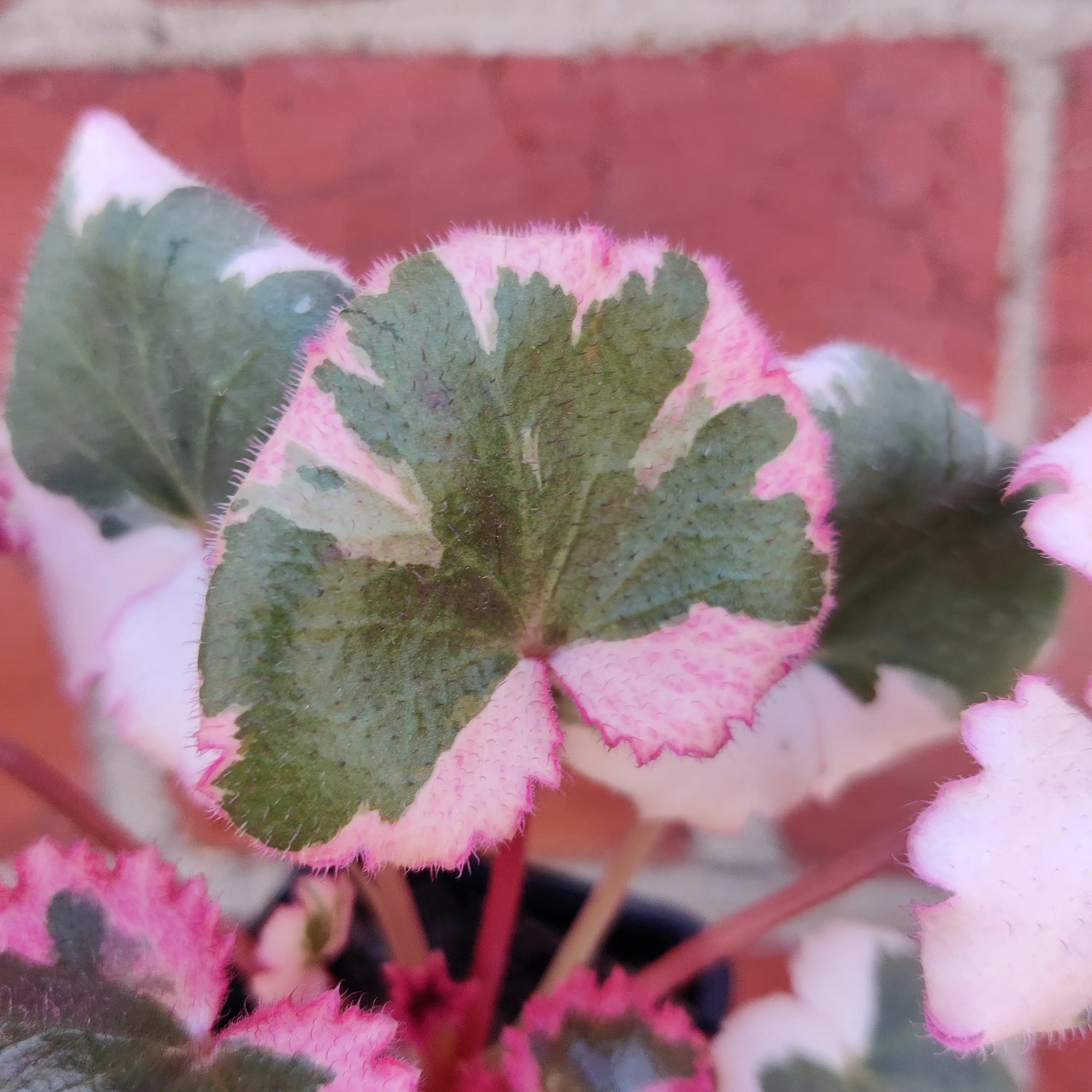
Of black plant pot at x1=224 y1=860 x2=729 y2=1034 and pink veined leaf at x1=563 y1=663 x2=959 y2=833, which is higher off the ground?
pink veined leaf at x1=563 y1=663 x2=959 y2=833

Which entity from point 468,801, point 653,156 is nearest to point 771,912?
point 468,801

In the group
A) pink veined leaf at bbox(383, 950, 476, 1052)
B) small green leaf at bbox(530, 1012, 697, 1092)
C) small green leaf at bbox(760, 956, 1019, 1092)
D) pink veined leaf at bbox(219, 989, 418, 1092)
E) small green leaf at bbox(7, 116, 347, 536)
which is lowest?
small green leaf at bbox(760, 956, 1019, 1092)

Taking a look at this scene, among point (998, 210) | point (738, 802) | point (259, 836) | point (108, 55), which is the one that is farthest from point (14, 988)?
point (998, 210)

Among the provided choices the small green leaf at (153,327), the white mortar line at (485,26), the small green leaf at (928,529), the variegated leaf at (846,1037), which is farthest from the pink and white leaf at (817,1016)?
the white mortar line at (485,26)

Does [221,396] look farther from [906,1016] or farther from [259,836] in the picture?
[906,1016]

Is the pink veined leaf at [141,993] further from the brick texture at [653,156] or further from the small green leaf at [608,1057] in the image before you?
the brick texture at [653,156]

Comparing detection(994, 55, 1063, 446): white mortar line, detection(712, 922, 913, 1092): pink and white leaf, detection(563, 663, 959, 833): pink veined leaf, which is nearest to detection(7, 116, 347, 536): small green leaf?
detection(563, 663, 959, 833): pink veined leaf

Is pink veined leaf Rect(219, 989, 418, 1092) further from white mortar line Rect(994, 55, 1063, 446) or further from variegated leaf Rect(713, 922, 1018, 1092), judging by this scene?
white mortar line Rect(994, 55, 1063, 446)
